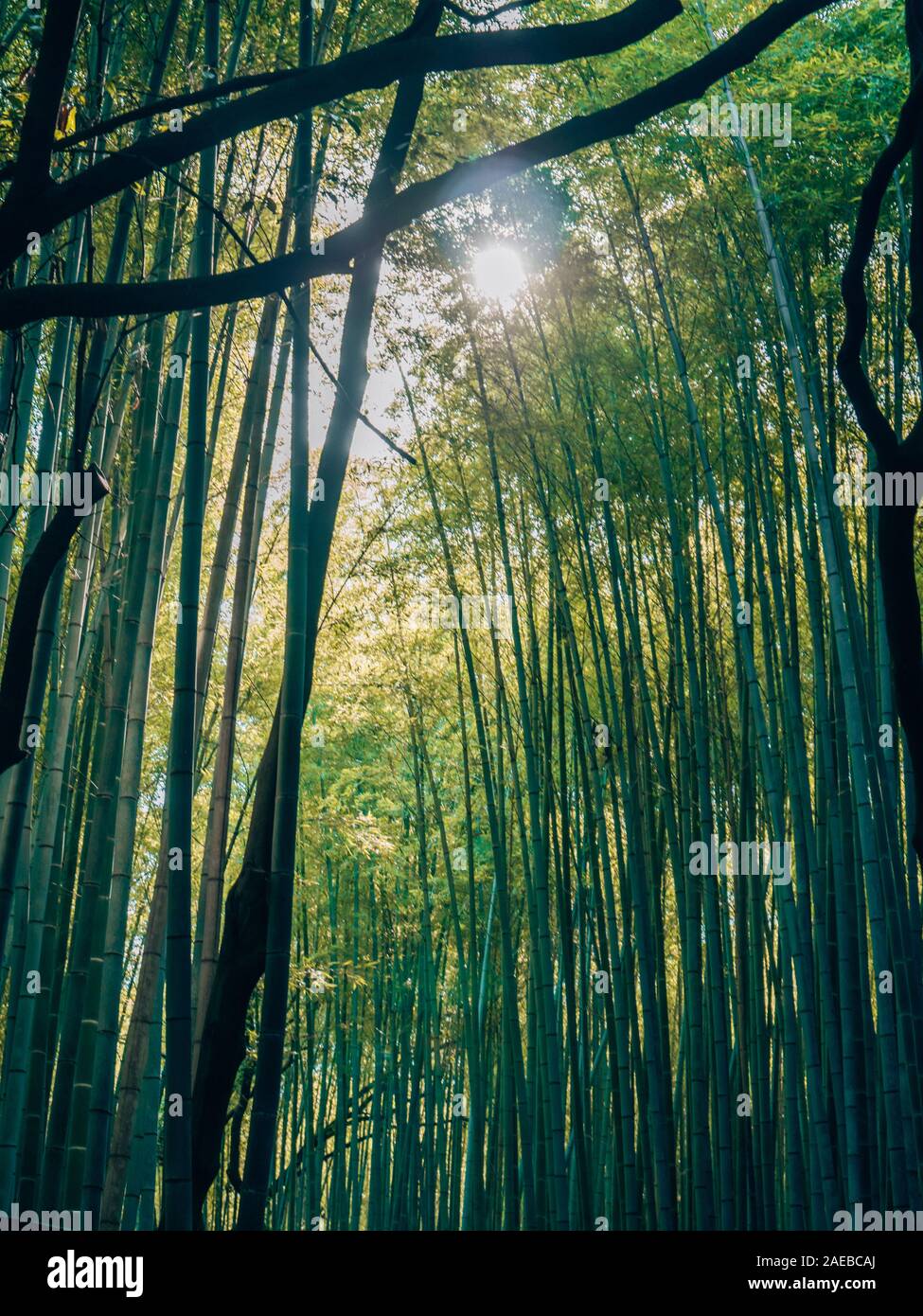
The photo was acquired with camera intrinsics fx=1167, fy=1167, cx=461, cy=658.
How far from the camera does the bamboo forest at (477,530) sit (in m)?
1.65

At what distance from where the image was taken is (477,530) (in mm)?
5758

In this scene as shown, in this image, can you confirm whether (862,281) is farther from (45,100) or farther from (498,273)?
(498,273)

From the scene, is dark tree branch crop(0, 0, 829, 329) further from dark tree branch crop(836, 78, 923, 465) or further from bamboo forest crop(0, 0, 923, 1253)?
dark tree branch crop(836, 78, 923, 465)

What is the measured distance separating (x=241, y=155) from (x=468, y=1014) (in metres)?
4.18

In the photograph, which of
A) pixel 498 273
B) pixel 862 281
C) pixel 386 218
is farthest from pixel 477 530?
pixel 386 218

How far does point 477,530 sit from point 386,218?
4.51 meters

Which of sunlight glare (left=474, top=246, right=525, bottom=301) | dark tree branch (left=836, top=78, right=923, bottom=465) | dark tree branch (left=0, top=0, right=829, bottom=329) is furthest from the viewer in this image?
sunlight glare (left=474, top=246, right=525, bottom=301)

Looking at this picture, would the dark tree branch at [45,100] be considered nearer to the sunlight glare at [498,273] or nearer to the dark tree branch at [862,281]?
the dark tree branch at [862,281]

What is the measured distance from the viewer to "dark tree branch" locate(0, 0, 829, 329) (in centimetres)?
118

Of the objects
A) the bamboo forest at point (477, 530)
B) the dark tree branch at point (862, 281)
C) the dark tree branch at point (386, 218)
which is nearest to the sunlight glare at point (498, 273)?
the bamboo forest at point (477, 530)

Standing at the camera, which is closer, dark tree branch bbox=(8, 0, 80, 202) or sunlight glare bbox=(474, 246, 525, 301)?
dark tree branch bbox=(8, 0, 80, 202)

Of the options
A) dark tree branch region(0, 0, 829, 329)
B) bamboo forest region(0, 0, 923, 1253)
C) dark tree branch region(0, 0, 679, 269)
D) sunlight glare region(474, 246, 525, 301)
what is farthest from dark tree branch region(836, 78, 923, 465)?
sunlight glare region(474, 246, 525, 301)

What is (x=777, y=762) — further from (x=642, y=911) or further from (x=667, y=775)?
(x=642, y=911)

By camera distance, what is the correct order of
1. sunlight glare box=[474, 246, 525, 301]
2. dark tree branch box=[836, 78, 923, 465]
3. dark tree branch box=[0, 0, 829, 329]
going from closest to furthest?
dark tree branch box=[0, 0, 829, 329]
dark tree branch box=[836, 78, 923, 465]
sunlight glare box=[474, 246, 525, 301]
